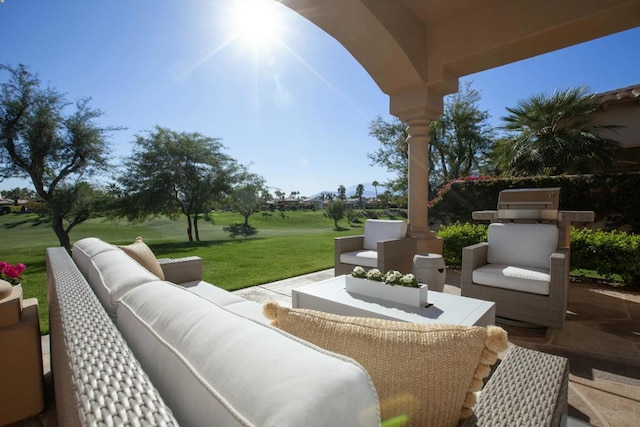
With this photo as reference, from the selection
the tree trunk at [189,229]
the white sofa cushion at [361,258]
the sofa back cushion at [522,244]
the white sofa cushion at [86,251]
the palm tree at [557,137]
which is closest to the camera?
the white sofa cushion at [86,251]

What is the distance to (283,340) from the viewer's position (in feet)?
1.62

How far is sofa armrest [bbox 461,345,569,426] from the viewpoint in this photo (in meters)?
0.74

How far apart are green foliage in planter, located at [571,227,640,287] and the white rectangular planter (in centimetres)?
330

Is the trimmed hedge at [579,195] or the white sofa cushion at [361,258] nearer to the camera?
the white sofa cushion at [361,258]

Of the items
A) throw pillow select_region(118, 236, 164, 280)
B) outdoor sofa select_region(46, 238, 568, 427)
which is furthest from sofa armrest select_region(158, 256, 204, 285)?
outdoor sofa select_region(46, 238, 568, 427)

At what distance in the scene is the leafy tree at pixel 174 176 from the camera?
10.1m

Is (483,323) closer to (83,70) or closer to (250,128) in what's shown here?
(83,70)

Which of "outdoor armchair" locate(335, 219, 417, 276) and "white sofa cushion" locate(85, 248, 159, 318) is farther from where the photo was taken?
"outdoor armchair" locate(335, 219, 417, 276)

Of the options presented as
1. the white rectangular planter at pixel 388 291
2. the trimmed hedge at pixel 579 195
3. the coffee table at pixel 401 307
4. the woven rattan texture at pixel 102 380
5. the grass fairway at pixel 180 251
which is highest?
the trimmed hedge at pixel 579 195

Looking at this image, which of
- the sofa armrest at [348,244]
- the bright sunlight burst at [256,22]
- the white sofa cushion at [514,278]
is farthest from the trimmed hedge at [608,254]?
the bright sunlight burst at [256,22]

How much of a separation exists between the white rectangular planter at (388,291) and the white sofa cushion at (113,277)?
151cm

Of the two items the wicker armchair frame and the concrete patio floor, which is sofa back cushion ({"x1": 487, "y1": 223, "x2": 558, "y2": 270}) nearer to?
the wicker armchair frame

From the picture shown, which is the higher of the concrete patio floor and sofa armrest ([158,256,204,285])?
sofa armrest ([158,256,204,285])

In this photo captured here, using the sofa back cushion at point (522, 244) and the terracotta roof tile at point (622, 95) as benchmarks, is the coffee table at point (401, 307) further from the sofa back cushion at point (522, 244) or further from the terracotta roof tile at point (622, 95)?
the terracotta roof tile at point (622, 95)
